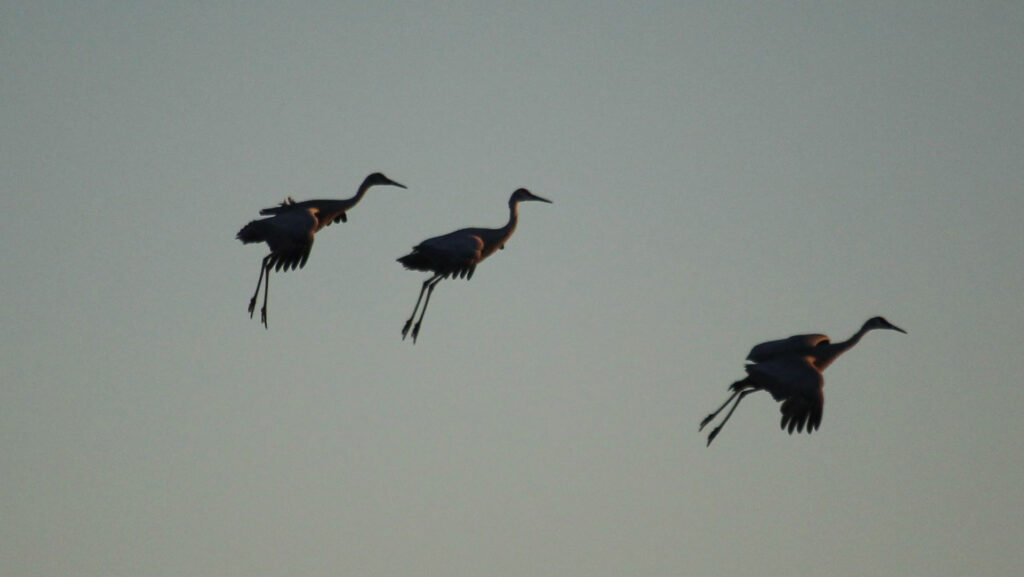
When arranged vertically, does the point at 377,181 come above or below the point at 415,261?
above

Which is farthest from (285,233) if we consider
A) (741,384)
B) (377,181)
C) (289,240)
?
(741,384)

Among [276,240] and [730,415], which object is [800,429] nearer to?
[730,415]

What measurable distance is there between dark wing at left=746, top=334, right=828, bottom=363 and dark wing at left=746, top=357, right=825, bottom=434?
1.10 feet

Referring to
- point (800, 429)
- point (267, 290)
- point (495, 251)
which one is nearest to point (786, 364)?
point (800, 429)

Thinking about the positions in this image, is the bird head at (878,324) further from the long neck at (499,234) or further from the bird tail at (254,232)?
the bird tail at (254,232)

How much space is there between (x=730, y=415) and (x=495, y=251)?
5.73 meters

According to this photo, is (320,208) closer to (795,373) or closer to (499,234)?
(499,234)

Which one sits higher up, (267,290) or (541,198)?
(541,198)

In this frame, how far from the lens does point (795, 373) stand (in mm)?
39781

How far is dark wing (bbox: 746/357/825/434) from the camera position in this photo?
39.5 metres

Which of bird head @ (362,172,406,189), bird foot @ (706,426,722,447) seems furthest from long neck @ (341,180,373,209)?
bird foot @ (706,426,722,447)

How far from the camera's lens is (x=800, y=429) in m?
39.9

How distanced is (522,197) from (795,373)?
9.28 m

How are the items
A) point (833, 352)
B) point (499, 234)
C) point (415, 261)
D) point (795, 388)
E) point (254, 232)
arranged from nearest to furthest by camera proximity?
1. point (795, 388)
2. point (833, 352)
3. point (254, 232)
4. point (415, 261)
5. point (499, 234)
